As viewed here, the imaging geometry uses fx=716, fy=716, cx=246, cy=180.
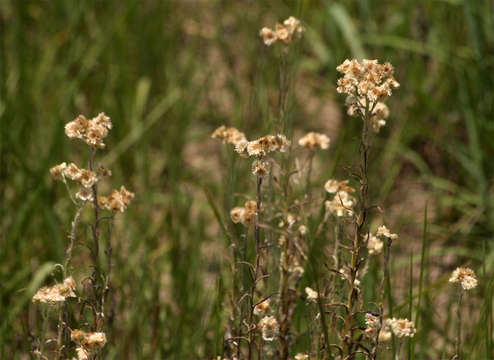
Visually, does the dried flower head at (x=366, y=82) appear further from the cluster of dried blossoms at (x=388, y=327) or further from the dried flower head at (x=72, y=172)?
the dried flower head at (x=72, y=172)

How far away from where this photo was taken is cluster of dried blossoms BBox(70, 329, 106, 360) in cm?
130

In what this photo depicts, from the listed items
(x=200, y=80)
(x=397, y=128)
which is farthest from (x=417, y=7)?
(x=200, y=80)

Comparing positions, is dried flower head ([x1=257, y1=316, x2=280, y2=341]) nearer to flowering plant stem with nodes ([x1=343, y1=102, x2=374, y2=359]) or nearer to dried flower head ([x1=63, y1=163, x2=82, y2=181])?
flowering plant stem with nodes ([x1=343, y1=102, x2=374, y2=359])

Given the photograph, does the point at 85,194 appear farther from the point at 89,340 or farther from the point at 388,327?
the point at 388,327

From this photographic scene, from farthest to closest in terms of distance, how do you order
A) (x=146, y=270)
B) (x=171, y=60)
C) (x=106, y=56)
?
(x=171, y=60) < (x=106, y=56) < (x=146, y=270)

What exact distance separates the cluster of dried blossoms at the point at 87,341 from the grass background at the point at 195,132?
68 cm

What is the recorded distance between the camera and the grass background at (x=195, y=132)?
95.0 inches

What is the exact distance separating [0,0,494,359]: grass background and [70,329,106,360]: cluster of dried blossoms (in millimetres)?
678

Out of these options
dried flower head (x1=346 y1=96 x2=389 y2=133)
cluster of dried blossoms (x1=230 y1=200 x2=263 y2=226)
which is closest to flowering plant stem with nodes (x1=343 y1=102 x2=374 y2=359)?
dried flower head (x1=346 y1=96 x2=389 y2=133)

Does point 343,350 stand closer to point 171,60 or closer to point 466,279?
point 466,279

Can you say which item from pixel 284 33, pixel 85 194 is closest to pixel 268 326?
pixel 85 194

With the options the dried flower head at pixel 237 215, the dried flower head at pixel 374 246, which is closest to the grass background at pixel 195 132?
the dried flower head at pixel 374 246

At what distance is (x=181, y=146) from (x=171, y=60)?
0.68 meters

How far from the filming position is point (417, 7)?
Answer: 3.74 metres
